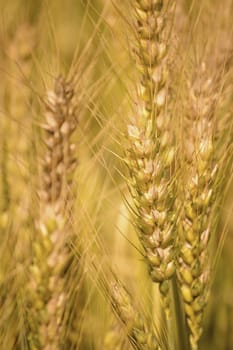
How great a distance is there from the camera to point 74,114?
96 centimetres

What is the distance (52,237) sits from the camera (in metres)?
0.92

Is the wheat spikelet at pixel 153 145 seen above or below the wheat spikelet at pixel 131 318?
above

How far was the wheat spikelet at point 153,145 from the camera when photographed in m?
0.86

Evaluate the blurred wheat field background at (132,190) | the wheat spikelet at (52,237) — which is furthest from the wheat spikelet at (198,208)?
the wheat spikelet at (52,237)

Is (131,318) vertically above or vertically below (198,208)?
below

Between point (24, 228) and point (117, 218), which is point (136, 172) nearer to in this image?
point (24, 228)

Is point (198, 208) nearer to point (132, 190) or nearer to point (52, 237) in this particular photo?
point (132, 190)

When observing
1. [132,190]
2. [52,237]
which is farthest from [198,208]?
[52,237]

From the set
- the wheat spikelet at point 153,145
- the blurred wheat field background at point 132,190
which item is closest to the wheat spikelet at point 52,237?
the blurred wheat field background at point 132,190

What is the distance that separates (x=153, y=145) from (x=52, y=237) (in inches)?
Result: 7.1

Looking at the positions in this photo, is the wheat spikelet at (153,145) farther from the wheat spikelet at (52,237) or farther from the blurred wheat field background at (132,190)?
the wheat spikelet at (52,237)

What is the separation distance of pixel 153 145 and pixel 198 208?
0.10 m

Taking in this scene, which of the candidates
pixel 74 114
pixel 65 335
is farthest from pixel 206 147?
pixel 65 335

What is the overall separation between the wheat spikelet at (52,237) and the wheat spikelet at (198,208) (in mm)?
152
